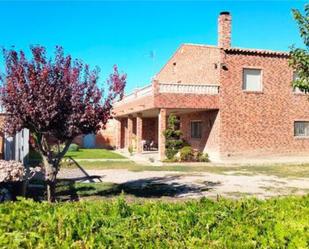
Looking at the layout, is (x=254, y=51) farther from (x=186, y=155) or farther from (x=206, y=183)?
(x=206, y=183)

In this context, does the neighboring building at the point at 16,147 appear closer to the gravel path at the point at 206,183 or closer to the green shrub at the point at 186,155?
→ the gravel path at the point at 206,183

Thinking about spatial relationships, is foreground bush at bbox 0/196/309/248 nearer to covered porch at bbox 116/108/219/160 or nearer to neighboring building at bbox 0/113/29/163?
neighboring building at bbox 0/113/29/163

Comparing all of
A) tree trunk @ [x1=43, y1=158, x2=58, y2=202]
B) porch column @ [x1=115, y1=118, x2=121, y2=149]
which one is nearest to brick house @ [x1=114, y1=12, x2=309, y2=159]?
porch column @ [x1=115, y1=118, x2=121, y2=149]

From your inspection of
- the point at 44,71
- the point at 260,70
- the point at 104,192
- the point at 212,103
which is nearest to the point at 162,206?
the point at 44,71

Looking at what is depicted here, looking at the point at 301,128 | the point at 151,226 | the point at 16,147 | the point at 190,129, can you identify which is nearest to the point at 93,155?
the point at 190,129

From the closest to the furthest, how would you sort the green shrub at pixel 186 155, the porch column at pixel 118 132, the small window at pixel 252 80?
the green shrub at pixel 186 155, the small window at pixel 252 80, the porch column at pixel 118 132

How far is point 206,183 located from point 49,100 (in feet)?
27.2

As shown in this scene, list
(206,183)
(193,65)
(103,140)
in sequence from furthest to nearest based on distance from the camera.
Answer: (103,140)
(193,65)
(206,183)

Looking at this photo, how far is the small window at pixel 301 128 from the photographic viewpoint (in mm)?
27003

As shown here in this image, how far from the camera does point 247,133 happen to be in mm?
25312

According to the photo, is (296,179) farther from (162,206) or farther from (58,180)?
(162,206)

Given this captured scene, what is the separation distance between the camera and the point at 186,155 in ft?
80.4

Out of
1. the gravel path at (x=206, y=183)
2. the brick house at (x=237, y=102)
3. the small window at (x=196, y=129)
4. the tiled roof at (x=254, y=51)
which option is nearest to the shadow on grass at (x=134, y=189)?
the gravel path at (x=206, y=183)

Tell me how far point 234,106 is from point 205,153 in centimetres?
364
